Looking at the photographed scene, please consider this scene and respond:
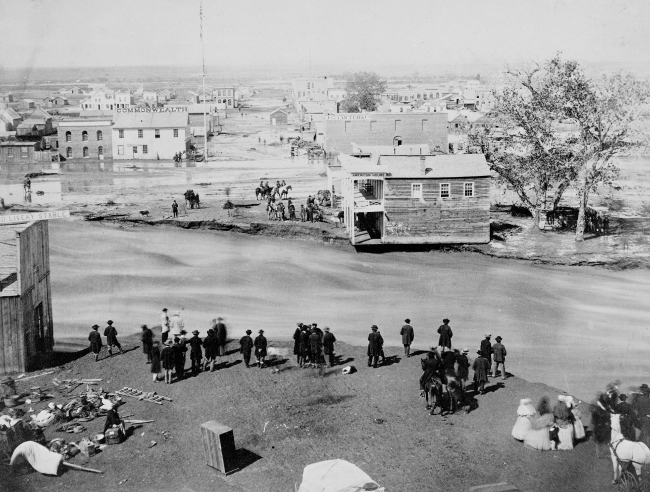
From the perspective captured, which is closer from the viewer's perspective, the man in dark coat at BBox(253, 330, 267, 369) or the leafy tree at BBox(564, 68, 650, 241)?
the man in dark coat at BBox(253, 330, 267, 369)

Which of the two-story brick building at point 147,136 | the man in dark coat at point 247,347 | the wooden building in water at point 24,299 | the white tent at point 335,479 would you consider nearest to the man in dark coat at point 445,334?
the man in dark coat at point 247,347

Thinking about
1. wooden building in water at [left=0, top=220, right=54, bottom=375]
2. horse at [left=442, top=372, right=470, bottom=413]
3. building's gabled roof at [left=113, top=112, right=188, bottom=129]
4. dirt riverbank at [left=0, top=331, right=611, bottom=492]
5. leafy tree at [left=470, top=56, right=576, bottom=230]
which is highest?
building's gabled roof at [left=113, top=112, right=188, bottom=129]

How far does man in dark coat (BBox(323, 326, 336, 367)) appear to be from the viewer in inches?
736

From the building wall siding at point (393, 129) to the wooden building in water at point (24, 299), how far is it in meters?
41.6

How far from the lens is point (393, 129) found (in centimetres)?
6075

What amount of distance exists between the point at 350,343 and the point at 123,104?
117 metres

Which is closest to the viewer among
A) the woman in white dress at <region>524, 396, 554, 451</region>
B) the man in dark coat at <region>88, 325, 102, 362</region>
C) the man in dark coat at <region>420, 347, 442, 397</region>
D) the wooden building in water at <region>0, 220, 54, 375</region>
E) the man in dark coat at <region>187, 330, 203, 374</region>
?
the woman in white dress at <region>524, 396, 554, 451</region>

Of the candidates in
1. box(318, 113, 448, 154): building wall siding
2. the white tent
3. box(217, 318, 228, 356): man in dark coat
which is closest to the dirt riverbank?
box(217, 318, 228, 356): man in dark coat

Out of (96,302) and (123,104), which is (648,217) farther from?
(123,104)

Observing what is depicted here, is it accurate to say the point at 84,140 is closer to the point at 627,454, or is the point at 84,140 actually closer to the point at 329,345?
the point at 329,345

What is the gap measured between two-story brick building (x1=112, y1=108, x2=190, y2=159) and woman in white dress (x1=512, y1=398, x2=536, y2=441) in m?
51.9

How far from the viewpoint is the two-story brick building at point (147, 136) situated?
62.1 m

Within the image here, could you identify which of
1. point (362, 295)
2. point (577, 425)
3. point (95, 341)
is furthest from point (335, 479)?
point (362, 295)

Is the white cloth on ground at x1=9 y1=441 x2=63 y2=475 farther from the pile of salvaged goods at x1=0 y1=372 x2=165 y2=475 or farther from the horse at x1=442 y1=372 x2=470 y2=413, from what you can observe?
the horse at x1=442 y1=372 x2=470 y2=413
